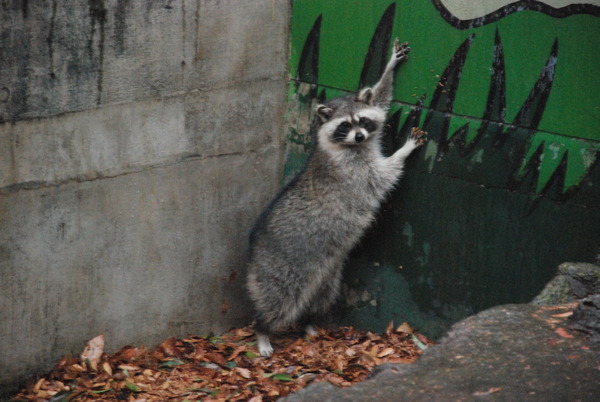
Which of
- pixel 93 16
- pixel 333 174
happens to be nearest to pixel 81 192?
pixel 93 16

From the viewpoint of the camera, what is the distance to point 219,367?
4.88 m

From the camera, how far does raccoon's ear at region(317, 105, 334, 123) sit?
4.77m

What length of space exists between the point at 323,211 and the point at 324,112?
0.62 meters

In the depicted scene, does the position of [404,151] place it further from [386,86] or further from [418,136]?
[386,86]

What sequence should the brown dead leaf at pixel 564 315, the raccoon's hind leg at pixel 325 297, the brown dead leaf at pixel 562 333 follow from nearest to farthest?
the brown dead leaf at pixel 562 333 → the brown dead leaf at pixel 564 315 → the raccoon's hind leg at pixel 325 297

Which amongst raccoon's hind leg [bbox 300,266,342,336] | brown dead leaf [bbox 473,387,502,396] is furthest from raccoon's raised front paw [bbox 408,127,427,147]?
brown dead leaf [bbox 473,387,502,396]

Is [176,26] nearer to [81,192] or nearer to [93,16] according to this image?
[93,16]

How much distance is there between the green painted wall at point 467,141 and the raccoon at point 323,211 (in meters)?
0.14

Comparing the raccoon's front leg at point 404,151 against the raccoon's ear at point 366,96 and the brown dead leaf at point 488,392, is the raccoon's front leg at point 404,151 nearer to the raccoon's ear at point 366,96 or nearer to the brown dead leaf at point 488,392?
the raccoon's ear at point 366,96

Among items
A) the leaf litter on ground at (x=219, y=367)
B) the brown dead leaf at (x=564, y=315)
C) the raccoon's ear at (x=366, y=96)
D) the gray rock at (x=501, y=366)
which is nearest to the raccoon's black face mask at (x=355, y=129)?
the raccoon's ear at (x=366, y=96)

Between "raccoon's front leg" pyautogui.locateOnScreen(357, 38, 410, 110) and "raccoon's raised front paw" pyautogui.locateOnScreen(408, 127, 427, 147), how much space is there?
250mm

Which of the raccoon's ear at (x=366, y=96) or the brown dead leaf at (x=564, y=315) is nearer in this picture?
the brown dead leaf at (x=564, y=315)

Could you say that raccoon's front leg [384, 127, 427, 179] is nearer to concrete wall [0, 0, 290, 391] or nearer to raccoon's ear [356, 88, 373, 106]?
raccoon's ear [356, 88, 373, 106]

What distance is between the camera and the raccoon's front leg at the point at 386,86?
4512 millimetres
